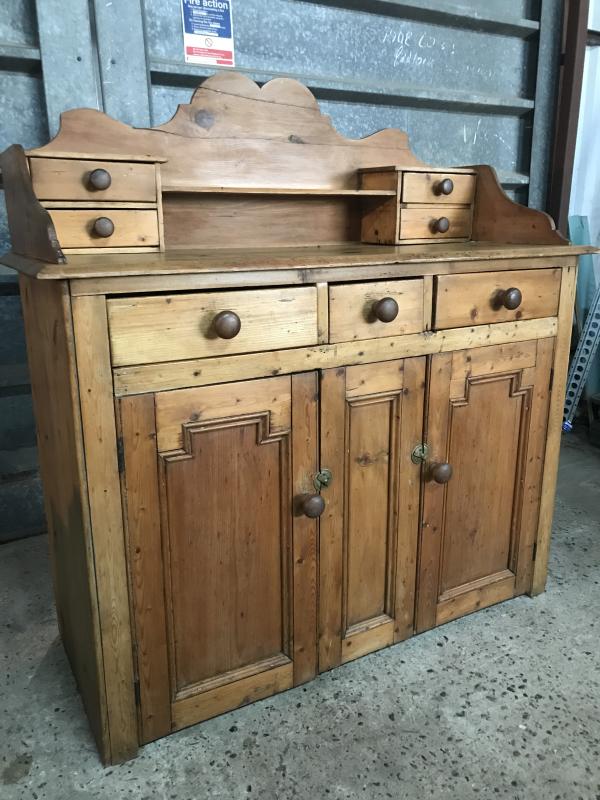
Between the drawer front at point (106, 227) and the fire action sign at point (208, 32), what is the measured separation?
0.88 m

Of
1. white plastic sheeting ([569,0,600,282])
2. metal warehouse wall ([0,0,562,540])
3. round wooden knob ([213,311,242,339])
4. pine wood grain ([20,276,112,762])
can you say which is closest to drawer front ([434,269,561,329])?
round wooden knob ([213,311,242,339])

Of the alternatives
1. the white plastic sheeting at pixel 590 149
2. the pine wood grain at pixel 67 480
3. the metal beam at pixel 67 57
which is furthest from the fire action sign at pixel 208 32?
the white plastic sheeting at pixel 590 149

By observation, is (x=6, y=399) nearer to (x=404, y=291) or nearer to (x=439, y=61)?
(x=404, y=291)

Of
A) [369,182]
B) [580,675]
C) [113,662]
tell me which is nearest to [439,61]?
[369,182]

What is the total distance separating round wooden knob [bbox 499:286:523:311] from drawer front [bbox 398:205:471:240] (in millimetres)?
461

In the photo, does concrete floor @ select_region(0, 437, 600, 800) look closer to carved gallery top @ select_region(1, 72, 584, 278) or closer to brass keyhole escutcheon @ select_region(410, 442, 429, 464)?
brass keyhole escutcheon @ select_region(410, 442, 429, 464)

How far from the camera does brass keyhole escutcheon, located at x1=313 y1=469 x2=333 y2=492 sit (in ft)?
4.90

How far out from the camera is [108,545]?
1.27 m

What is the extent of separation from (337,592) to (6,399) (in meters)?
1.47

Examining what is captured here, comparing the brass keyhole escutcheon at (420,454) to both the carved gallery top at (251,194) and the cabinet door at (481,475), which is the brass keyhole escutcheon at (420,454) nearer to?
the cabinet door at (481,475)

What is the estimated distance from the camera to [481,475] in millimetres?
1783

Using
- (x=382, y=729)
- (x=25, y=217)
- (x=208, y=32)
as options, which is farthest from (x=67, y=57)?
(x=382, y=729)

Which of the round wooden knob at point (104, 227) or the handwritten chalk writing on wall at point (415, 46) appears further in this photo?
the handwritten chalk writing on wall at point (415, 46)

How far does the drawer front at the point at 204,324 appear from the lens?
3.94ft
